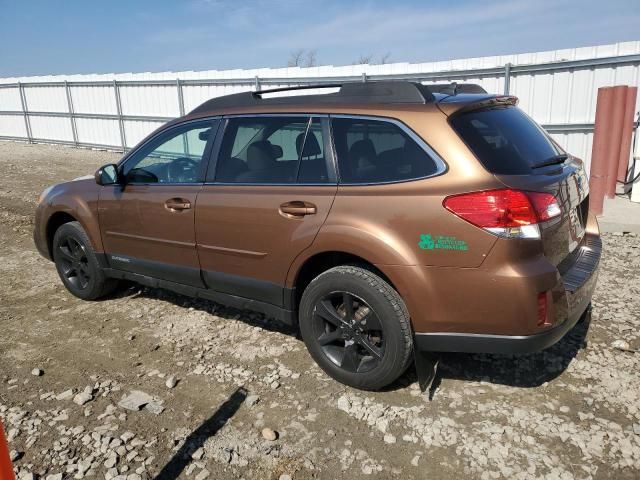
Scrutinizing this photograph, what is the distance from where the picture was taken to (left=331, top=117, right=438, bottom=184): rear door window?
9.41 ft

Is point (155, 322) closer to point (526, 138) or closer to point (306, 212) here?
point (306, 212)

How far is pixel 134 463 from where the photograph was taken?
2.63 meters

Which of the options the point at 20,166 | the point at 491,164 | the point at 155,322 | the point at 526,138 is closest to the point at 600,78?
the point at 526,138

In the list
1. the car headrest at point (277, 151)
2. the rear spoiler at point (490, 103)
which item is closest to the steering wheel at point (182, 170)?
the car headrest at point (277, 151)

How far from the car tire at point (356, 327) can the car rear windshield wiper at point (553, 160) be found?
42.5 inches

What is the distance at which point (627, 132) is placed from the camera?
8.62 m

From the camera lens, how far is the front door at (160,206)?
12.6 ft

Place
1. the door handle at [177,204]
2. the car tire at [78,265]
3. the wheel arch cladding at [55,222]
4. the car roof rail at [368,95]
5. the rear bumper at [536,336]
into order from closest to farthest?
the rear bumper at [536,336]
the car roof rail at [368,95]
the door handle at [177,204]
the car tire at [78,265]
the wheel arch cladding at [55,222]

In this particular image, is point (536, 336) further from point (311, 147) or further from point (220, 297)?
point (220, 297)

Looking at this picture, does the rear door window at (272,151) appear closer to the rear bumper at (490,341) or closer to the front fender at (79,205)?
the rear bumper at (490,341)

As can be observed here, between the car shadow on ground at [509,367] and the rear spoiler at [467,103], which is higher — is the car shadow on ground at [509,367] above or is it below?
below

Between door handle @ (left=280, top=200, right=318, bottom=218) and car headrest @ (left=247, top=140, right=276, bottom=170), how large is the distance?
42cm

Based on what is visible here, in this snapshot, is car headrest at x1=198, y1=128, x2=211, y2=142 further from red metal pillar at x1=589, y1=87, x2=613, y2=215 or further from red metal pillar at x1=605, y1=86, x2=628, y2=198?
red metal pillar at x1=605, y1=86, x2=628, y2=198

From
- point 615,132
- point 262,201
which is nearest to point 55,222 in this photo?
point 262,201
